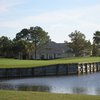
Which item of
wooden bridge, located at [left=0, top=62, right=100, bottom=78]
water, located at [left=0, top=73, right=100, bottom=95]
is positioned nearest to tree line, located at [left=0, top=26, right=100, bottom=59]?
wooden bridge, located at [left=0, top=62, right=100, bottom=78]

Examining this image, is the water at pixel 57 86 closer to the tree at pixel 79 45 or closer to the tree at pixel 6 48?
the tree at pixel 6 48

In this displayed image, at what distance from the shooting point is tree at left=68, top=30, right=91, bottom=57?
131 meters

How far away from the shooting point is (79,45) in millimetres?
131125

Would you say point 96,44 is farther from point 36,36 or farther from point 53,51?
point 36,36

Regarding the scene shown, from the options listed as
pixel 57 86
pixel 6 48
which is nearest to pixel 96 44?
pixel 6 48

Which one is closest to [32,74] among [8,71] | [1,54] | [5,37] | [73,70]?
[8,71]

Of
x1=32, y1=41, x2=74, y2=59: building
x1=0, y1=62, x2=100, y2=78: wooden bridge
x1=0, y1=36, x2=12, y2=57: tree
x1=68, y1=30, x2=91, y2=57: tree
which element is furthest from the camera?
x1=32, y1=41, x2=74, y2=59: building

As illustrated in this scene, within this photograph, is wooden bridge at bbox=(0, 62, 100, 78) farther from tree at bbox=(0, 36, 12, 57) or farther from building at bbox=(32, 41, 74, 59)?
building at bbox=(32, 41, 74, 59)

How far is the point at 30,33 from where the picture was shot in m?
139

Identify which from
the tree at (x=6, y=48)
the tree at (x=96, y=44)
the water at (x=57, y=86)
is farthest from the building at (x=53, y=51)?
the water at (x=57, y=86)

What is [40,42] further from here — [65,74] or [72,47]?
[65,74]

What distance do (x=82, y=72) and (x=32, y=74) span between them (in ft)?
44.5

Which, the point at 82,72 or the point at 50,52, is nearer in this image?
the point at 82,72

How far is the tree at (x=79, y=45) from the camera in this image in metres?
131
